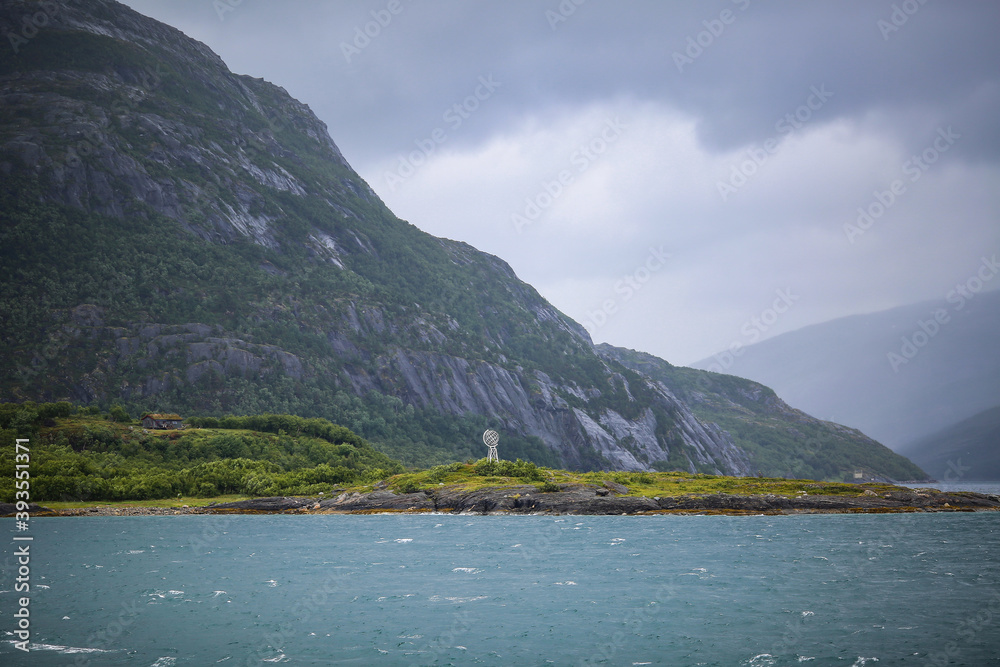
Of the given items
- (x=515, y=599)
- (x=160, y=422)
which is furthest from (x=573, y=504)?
(x=160, y=422)

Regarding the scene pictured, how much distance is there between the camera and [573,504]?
110m

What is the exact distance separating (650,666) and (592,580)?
20.4 meters

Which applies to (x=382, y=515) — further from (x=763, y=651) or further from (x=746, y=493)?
(x=763, y=651)

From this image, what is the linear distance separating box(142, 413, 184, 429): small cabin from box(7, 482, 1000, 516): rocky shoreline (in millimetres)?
40861

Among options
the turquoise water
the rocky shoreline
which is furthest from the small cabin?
the turquoise water

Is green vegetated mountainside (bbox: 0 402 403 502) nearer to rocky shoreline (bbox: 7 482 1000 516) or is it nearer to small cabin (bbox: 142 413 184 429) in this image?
small cabin (bbox: 142 413 184 429)

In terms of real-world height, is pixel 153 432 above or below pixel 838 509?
above

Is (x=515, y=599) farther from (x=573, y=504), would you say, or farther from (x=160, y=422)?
(x=160, y=422)

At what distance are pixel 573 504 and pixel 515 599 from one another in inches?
2861

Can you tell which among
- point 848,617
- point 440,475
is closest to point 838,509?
point 440,475

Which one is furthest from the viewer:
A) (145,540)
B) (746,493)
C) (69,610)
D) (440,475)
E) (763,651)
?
(440,475)

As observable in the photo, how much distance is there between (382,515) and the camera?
10781cm

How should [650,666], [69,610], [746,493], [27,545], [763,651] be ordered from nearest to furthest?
1. [650,666]
2. [763,651]
3. [69,610]
4. [27,545]
5. [746,493]

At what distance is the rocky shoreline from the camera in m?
106
